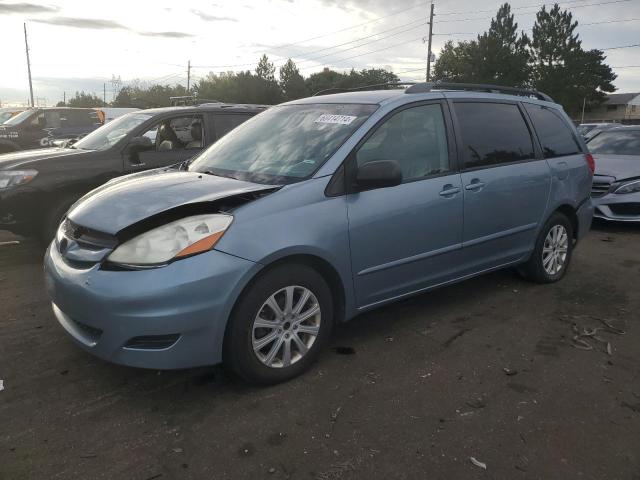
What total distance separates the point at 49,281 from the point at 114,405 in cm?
88

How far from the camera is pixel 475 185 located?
4094 mm

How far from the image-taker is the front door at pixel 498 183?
163 inches

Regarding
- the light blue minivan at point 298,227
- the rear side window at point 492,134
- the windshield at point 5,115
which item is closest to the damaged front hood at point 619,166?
the light blue minivan at point 298,227

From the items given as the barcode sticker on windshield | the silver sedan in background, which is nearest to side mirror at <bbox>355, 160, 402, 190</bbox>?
the barcode sticker on windshield

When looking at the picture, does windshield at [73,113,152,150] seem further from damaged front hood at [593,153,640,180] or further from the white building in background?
the white building in background

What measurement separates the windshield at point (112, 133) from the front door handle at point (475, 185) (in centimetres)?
407

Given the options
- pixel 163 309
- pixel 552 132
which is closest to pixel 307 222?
pixel 163 309

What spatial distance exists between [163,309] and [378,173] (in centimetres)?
151

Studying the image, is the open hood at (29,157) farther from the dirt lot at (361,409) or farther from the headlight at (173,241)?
the headlight at (173,241)

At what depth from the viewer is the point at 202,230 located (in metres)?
2.86

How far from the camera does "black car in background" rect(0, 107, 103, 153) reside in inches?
534

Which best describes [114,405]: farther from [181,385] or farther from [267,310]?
[267,310]

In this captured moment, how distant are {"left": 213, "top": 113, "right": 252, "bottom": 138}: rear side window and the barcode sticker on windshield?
9.91 ft

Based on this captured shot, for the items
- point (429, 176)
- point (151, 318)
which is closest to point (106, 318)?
point (151, 318)
